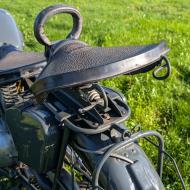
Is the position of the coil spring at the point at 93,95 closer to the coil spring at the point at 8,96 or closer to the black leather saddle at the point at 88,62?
the black leather saddle at the point at 88,62

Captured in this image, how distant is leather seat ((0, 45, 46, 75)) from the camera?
2850 millimetres

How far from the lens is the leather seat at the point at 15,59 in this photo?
2850 mm

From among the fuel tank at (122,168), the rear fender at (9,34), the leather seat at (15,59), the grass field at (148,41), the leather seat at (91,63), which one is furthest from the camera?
the grass field at (148,41)

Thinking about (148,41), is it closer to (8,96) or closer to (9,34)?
(9,34)

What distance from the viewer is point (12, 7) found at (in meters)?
8.38

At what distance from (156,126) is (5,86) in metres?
1.62

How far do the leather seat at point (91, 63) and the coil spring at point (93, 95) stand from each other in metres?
0.19

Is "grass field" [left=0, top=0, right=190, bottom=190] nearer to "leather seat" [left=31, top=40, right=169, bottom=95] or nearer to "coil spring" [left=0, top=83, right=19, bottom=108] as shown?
"coil spring" [left=0, top=83, right=19, bottom=108]

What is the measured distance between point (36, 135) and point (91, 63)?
0.58m

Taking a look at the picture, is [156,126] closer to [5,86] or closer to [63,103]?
[5,86]

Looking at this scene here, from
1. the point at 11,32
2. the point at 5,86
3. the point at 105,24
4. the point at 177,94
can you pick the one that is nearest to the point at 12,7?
the point at 105,24

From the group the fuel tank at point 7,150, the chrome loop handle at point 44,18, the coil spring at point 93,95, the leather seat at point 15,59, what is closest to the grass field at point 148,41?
the fuel tank at point 7,150

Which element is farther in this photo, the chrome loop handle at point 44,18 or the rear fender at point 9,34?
the rear fender at point 9,34

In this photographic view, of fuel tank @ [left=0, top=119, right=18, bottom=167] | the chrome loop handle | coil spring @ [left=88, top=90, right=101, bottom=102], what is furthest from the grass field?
the chrome loop handle
